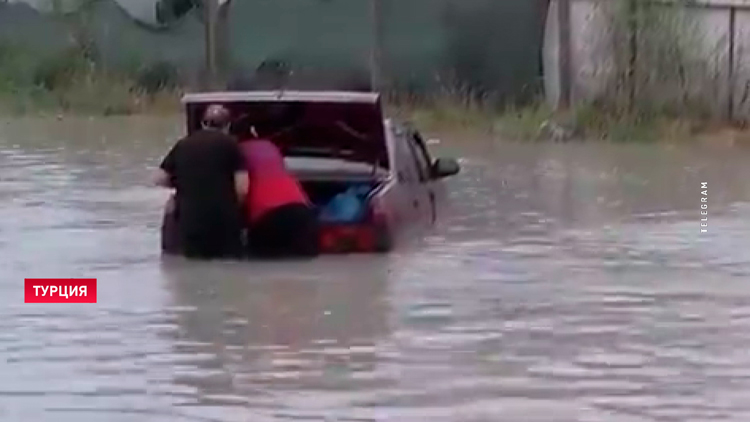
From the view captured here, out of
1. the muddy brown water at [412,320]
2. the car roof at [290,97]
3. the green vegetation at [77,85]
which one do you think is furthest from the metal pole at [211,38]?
the car roof at [290,97]

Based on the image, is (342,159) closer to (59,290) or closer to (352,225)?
(352,225)

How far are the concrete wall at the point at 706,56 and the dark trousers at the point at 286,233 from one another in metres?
14.4

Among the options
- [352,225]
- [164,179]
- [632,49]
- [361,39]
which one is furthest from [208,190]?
[361,39]

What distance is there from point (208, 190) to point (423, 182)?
279 cm

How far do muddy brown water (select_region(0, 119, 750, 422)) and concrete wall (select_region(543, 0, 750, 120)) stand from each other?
8588 millimetres

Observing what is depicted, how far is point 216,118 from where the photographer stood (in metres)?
14.5

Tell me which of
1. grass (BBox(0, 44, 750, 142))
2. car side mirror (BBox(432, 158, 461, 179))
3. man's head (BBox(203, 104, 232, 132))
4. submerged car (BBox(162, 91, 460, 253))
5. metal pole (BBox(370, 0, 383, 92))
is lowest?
grass (BBox(0, 44, 750, 142))

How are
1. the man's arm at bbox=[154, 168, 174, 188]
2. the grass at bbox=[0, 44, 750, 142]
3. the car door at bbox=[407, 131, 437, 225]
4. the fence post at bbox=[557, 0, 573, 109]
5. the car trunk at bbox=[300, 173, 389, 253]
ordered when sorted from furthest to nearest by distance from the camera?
the fence post at bbox=[557, 0, 573, 109] < the grass at bbox=[0, 44, 750, 142] < the car door at bbox=[407, 131, 437, 225] < the car trunk at bbox=[300, 173, 389, 253] < the man's arm at bbox=[154, 168, 174, 188]

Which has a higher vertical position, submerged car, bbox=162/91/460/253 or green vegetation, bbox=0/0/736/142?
submerged car, bbox=162/91/460/253

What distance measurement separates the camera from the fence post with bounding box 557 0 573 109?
94.9 ft

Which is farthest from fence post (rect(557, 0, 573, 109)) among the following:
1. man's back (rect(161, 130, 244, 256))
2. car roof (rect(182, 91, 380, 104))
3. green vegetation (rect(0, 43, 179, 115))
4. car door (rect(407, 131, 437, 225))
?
man's back (rect(161, 130, 244, 256))

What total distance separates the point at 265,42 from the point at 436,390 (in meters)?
22.8

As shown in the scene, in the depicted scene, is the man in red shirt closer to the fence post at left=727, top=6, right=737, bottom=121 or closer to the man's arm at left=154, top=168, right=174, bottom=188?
the man's arm at left=154, top=168, right=174, bottom=188

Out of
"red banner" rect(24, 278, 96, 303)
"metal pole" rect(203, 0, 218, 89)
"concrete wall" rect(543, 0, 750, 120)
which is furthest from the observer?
"metal pole" rect(203, 0, 218, 89)
